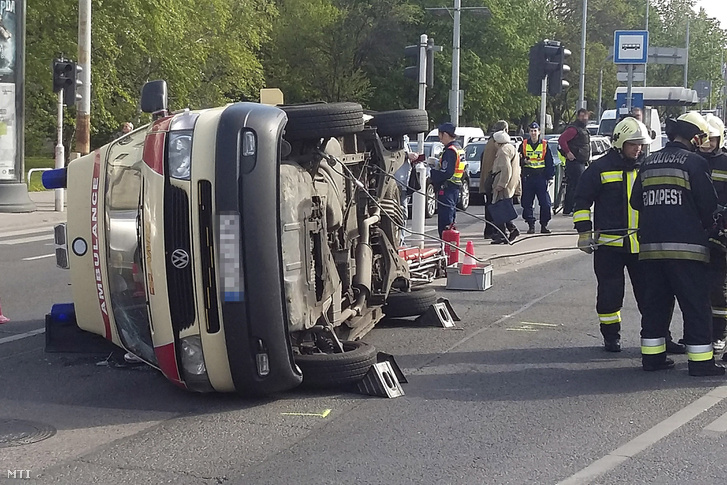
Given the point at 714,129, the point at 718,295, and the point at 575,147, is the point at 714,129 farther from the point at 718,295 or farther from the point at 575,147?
the point at 575,147

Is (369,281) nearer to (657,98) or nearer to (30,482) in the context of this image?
(30,482)

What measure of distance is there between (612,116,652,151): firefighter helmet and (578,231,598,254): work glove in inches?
27.6

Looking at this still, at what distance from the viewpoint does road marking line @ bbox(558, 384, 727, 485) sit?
4.95m

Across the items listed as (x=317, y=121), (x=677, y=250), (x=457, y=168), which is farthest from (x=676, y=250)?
(x=457, y=168)

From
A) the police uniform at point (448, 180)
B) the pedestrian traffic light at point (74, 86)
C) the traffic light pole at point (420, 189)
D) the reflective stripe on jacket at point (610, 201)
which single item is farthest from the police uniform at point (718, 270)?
the pedestrian traffic light at point (74, 86)

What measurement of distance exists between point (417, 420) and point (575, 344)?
2.64 meters

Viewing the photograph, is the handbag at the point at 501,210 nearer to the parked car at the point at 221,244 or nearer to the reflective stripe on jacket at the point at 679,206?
the reflective stripe on jacket at the point at 679,206

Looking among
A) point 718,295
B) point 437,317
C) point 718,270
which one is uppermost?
point 718,270

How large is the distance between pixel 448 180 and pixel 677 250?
22.4ft

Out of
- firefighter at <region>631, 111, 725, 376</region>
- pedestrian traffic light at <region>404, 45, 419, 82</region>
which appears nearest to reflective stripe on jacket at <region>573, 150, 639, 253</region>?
firefighter at <region>631, 111, 725, 376</region>

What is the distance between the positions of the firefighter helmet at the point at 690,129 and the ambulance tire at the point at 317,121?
2579 mm

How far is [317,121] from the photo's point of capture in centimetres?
614

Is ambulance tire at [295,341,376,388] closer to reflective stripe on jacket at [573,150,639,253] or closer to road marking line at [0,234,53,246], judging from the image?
reflective stripe on jacket at [573,150,639,253]

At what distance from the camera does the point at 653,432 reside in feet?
18.7
